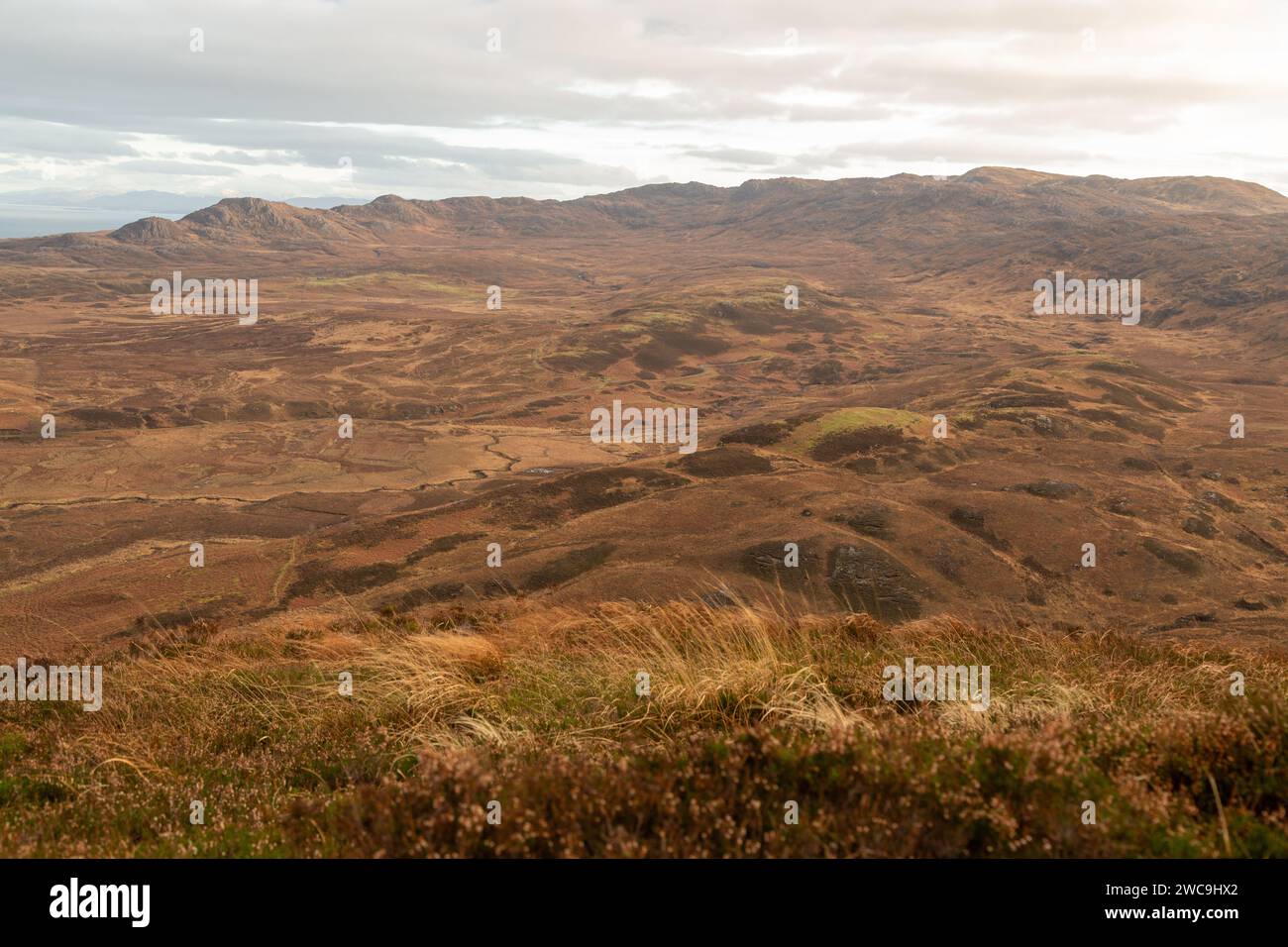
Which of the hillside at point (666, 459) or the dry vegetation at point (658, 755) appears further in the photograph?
the hillside at point (666, 459)

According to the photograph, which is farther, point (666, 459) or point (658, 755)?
point (666, 459)

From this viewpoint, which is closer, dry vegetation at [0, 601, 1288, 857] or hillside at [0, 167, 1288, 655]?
dry vegetation at [0, 601, 1288, 857]

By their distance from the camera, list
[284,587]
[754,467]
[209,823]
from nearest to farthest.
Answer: [209,823], [284,587], [754,467]

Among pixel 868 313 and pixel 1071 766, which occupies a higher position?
pixel 868 313

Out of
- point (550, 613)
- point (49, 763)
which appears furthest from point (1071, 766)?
point (550, 613)

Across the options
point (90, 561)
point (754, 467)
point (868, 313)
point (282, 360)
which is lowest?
point (90, 561)

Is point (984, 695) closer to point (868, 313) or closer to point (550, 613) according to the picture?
point (550, 613)

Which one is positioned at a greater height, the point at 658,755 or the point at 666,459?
the point at 658,755
